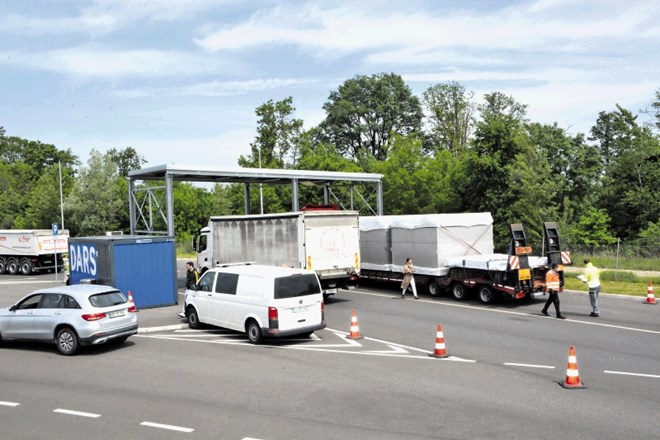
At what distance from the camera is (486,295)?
20812mm

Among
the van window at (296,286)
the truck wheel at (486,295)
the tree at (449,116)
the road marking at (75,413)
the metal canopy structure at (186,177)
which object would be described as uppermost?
the tree at (449,116)

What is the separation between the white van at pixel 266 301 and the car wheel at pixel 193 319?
1.03 metres

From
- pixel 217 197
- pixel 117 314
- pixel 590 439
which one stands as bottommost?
pixel 590 439

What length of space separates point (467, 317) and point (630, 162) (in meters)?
30.5

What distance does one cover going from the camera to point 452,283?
22203 millimetres

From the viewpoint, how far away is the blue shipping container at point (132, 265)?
20094mm

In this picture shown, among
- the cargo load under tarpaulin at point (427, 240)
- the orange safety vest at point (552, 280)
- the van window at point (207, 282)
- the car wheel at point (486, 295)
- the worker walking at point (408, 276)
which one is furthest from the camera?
the cargo load under tarpaulin at point (427, 240)

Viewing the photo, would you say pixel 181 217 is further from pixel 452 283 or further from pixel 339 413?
pixel 339 413

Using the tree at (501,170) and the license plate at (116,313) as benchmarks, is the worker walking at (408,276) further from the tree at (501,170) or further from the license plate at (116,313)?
the tree at (501,170)

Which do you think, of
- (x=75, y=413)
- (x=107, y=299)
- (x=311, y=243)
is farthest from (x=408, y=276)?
(x=75, y=413)

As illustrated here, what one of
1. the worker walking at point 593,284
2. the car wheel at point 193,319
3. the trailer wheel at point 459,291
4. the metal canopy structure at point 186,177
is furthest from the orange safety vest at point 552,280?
the metal canopy structure at point 186,177

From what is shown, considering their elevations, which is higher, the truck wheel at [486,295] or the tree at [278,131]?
the tree at [278,131]

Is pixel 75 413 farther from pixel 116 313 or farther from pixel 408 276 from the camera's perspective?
pixel 408 276

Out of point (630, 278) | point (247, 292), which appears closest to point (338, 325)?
point (247, 292)
